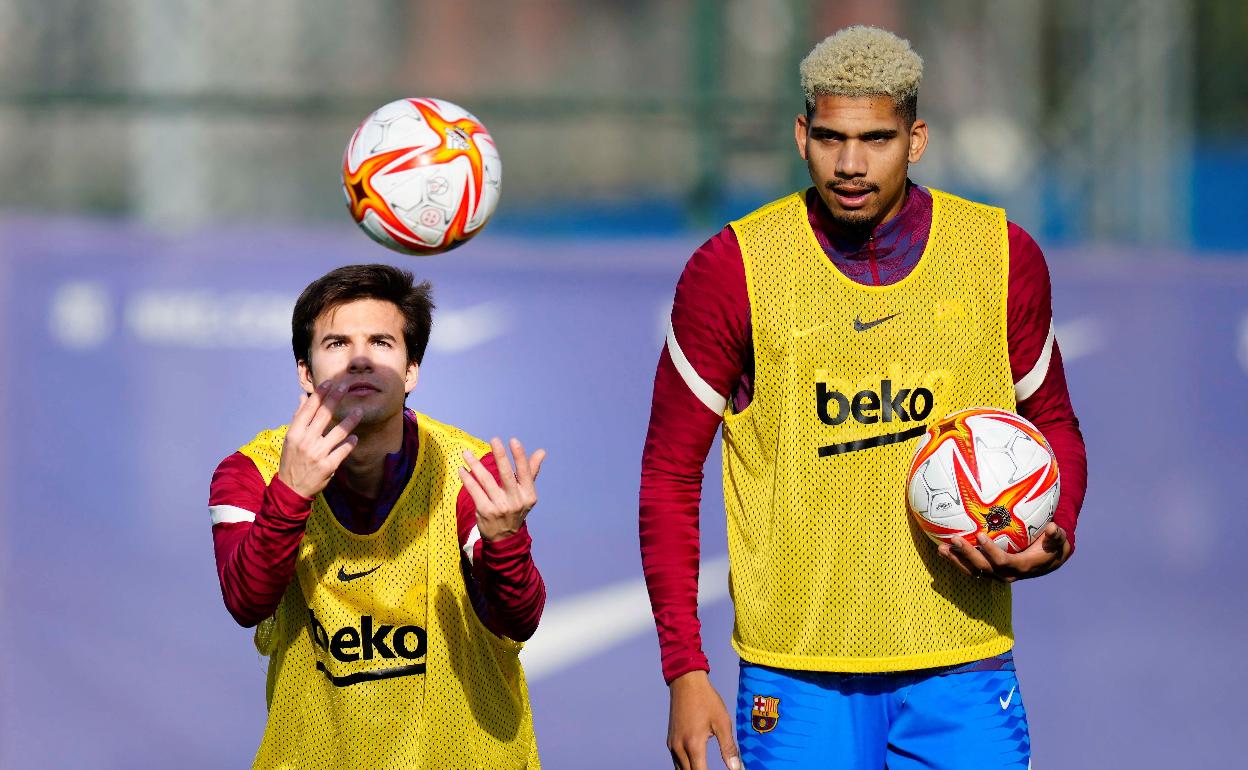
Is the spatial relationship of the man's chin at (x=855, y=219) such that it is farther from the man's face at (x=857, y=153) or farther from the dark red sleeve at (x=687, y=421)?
the dark red sleeve at (x=687, y=421)

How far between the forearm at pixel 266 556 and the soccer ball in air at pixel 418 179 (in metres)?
0.73

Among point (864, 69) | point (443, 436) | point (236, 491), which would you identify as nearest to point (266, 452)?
point (236, 491)

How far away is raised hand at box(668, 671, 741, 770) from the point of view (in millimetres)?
3529

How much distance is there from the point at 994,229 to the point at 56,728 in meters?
4.01

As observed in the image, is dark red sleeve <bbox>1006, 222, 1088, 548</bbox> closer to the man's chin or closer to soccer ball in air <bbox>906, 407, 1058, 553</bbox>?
soccer ball in air <bbox>906, 407, 1058, 553</bbox>

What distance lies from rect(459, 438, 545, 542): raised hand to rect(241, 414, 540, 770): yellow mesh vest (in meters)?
0.38

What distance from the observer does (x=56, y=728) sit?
20.7 ft

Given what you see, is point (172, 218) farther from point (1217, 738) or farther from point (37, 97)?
point (1217, 738)

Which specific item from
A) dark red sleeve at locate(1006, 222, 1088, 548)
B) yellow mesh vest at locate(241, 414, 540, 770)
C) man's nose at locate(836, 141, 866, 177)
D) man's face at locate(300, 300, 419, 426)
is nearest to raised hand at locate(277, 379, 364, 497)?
man's face at locate(300, 300, 419, 426)

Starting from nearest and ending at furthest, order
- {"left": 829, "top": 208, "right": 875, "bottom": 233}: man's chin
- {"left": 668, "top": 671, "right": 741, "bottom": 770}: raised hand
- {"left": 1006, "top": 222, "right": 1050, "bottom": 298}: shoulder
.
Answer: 1. {"left": 668, "top": 671, "right": 741, "bottom": 770}: raised hand
2. {"left": 829, "top": 208, "right": 875, "bottom": 233}: man's chin
3. {"left": 1006, "top": 222, "right": 1050, "bottom": 298}: shoulder

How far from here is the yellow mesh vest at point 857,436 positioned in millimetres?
3699

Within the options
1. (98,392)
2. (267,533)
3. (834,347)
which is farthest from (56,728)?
(834,347)

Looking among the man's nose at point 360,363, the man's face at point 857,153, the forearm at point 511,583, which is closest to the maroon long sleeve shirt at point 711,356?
the man's face at point 857,153

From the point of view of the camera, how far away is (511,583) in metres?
3.71
